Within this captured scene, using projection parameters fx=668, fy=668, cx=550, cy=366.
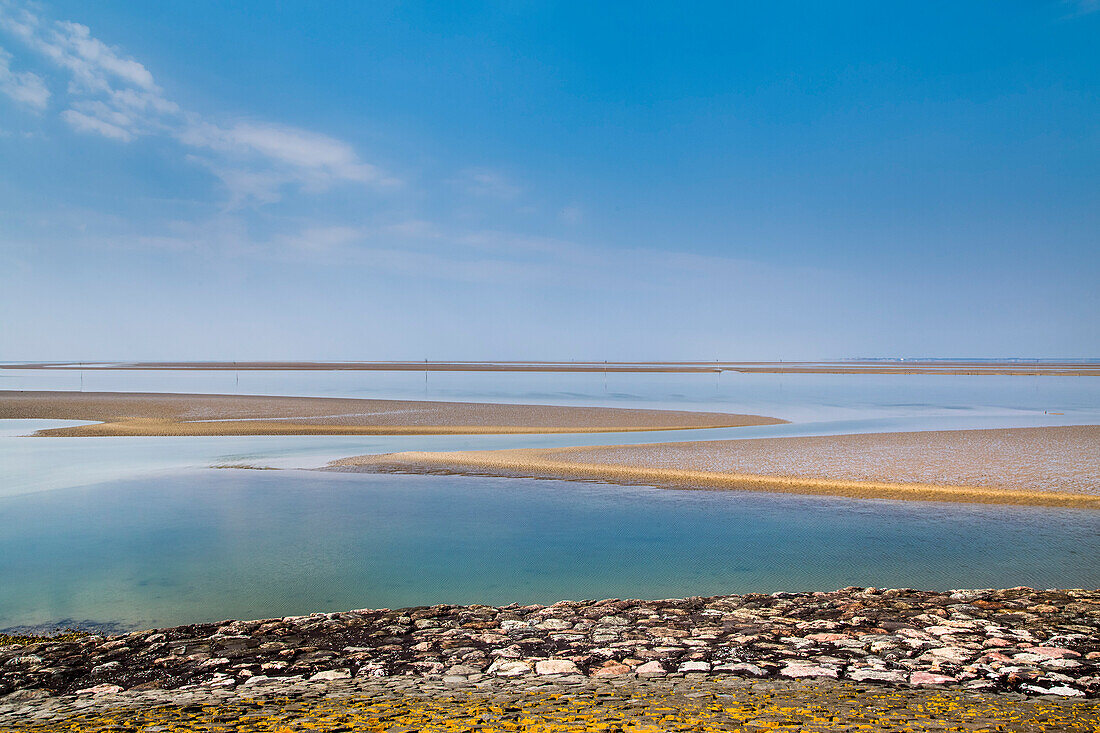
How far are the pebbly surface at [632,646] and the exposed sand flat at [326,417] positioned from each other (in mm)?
18091

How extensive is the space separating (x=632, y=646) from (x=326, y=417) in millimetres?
25764

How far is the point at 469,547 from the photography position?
32.8ft

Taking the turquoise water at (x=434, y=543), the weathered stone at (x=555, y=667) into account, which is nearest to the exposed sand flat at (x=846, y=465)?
the turquoise water at (x=434, y=543)

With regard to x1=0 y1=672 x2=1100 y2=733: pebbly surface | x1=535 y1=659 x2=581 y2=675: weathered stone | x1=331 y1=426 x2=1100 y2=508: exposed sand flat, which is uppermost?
x1=0 y1=672 x2=1100 y2=733: pebbly surface

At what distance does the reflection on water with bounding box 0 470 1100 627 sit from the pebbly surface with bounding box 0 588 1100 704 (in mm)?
1093

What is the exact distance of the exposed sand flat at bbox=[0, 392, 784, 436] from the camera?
25250mm

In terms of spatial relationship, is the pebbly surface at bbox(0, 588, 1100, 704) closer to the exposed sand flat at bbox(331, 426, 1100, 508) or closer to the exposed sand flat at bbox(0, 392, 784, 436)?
the exposed sand flat at bbox(331, 426, 1100, 508)

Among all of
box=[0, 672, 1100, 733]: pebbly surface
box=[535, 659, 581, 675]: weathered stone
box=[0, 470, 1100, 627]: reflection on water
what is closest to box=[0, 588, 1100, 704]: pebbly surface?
box=[535, 659, 581, 675]: weathered stone

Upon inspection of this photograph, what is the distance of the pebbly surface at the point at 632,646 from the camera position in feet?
16.4

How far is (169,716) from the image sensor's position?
4102 mm

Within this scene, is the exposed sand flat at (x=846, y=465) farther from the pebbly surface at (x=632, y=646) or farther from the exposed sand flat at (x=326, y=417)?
the pebbly surface at (x=632, y=646)

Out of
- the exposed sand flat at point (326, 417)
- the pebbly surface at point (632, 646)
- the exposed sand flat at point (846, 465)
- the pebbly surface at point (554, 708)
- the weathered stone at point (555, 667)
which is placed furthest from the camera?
the exposed sand flat at point (326, 417)

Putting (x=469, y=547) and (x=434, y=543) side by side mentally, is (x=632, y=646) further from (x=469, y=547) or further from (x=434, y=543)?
(x=434, y=543)

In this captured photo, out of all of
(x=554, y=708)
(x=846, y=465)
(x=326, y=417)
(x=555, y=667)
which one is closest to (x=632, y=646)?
(x=555, y=667)
